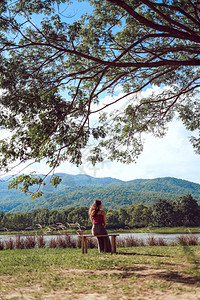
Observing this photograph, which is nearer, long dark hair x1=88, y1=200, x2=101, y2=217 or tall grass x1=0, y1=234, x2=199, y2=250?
long dark hair x1=88, y1=200, x2=101, y2=217

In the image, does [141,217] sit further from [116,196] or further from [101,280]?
[101,280]

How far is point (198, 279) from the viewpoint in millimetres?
4672

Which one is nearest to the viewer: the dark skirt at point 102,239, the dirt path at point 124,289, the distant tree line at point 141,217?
the dirt path at point 124,289

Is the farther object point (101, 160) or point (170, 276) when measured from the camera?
point (101, 160)

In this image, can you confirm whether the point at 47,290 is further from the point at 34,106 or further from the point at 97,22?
the point at 97,22

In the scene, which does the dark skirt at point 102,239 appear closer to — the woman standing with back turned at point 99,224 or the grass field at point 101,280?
the woman standing with back turned at point 99,224

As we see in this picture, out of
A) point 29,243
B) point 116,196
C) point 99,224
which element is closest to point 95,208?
point 99,224

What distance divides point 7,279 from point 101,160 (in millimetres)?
5871

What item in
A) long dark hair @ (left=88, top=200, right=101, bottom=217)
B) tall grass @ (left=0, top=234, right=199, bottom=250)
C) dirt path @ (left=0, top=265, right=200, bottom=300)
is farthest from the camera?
tall grass @ (left=0, top=234, right=199, bottom=250)

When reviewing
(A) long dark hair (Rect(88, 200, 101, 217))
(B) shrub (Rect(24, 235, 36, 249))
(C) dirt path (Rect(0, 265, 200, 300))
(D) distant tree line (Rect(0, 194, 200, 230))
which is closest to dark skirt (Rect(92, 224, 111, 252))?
(A) long dark hair (Rect(88, 200, 101, 217))

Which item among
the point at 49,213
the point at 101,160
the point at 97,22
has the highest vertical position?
the point at 97,22

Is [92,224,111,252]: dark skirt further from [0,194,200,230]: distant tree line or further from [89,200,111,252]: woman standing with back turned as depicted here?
[0,194,200,230]: distant tree line

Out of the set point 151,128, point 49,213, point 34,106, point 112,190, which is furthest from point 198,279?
point 112,190

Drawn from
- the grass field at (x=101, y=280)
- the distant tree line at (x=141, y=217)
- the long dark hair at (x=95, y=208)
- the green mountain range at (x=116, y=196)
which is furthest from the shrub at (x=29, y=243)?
the green mountain range at (x=116, y=196)
